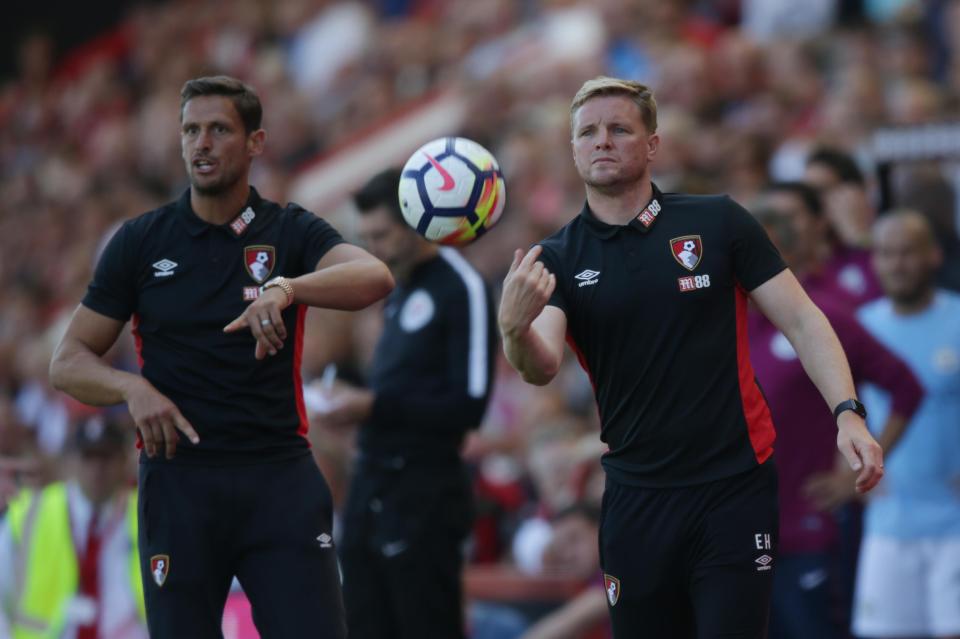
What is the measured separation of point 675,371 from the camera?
18.4ft

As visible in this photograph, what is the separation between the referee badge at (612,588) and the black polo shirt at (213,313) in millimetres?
1307

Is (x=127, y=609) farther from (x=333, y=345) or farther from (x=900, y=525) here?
(x=900, y=525)

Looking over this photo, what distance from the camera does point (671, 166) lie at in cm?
1172

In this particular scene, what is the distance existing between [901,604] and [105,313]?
4.65 meters

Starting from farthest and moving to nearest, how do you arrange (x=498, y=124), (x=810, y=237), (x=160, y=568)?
(x=498, y=124), (x=810, y=237), (x=160, y=568)

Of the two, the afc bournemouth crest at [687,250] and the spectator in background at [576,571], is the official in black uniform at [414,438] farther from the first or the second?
the afc bournemouth crest at [687,250]

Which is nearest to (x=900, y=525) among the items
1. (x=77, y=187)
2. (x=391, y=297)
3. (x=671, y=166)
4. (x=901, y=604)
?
(x=901, y=604)

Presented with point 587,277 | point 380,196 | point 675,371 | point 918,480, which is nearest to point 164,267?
point 587,277

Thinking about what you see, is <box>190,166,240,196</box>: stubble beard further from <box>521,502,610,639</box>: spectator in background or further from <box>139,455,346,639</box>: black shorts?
<box>521,502,610,639</box>: spectator in background

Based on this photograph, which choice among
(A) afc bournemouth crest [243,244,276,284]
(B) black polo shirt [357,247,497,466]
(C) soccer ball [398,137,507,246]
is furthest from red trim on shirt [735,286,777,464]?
(B) black polo shirt [357,247,497,466]

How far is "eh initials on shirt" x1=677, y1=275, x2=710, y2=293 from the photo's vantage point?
18.3ft

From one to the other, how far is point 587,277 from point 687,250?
0.37 metres

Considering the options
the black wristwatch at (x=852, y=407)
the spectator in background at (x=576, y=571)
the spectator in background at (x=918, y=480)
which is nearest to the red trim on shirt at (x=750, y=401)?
the black wristwatch at (x=852, y=407)

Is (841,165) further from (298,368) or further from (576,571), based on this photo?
(298,368)
